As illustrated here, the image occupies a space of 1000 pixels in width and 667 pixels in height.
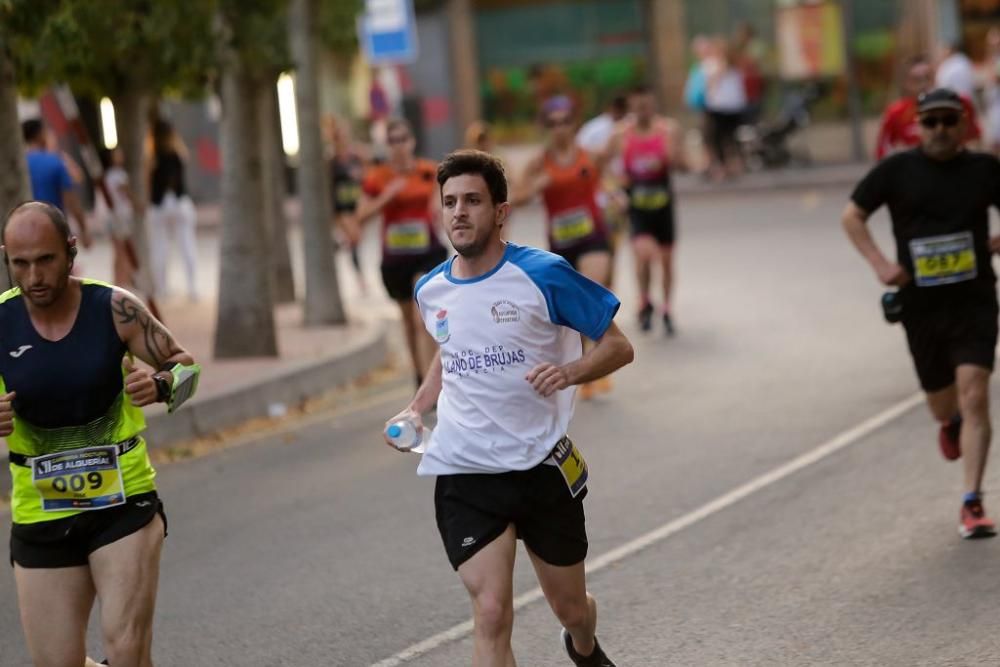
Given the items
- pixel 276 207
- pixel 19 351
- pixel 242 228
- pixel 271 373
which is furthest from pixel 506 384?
pixel 276 207

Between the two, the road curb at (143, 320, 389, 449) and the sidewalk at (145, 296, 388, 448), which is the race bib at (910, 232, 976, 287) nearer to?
the road curb at (143, 320, 389, 449)

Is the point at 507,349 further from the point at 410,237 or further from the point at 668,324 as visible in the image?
the point at 668,324

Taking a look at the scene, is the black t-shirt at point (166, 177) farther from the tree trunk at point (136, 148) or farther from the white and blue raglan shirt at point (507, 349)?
the white and blue raglan shirt at point (507, 349)

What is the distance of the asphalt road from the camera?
696 centimetres

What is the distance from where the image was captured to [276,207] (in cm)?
1872

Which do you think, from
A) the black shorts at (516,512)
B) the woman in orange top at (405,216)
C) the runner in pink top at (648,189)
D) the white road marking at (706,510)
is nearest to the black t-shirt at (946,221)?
the white road marking at (706,510)

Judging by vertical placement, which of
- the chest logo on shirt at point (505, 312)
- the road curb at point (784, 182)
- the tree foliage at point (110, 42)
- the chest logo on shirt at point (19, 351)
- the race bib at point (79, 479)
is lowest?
the road curb at point (784, 182)

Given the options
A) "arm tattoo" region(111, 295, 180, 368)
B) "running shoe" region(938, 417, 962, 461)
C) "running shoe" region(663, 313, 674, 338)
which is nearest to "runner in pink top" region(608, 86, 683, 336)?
"running shoe" region(663, 313, 674, 338)

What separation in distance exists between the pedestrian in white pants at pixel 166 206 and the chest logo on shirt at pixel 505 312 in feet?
51.1

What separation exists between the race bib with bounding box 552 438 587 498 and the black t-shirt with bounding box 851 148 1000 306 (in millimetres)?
3143

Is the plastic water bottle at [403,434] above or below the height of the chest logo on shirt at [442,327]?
below

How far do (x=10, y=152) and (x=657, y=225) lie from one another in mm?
6039

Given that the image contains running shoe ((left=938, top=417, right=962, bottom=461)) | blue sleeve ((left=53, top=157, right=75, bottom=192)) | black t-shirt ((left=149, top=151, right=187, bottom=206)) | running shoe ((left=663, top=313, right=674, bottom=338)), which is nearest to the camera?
running shoe ((left=938, top=417, right=962, bottom=461))

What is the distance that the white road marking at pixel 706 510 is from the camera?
7.04 m
